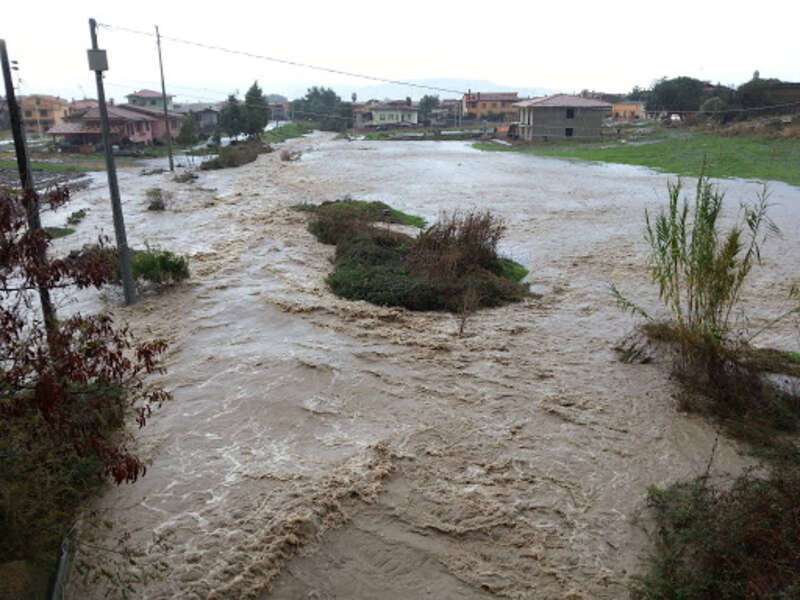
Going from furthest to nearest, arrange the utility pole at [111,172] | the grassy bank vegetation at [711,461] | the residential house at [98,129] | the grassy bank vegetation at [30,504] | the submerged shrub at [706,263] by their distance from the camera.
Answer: the residential house at [98,129] → the utility pole at [111,172] → the submerged shrub at [706,263] → the grassy bank vegetation at [711,461] → the grassy bank vegetation at [30,504]

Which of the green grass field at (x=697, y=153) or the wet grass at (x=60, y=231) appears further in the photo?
the green grass field at (x=697, y=153)

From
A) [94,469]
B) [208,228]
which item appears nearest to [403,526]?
[94,469]

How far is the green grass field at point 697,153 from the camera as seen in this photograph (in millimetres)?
30828

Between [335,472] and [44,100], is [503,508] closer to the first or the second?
[335,472]

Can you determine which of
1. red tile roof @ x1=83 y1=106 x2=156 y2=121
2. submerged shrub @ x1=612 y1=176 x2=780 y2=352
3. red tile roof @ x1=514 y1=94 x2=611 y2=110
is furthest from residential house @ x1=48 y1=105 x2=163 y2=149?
submerged shrub @ x1=612 y1=176 x2=780 y2=352

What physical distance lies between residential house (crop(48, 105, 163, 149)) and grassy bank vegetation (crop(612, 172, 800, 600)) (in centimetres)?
4734

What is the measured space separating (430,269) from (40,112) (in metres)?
67.6

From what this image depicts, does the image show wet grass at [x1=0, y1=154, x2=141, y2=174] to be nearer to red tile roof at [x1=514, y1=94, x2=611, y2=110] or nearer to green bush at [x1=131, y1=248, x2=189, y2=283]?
green bush at [x1=131, y1=248, x2=189, y2=283]

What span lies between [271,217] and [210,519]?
16542mm

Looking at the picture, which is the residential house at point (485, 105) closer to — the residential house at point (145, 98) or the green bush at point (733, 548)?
the residential house at point (145, 98)

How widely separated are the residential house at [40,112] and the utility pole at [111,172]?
61.0 meters

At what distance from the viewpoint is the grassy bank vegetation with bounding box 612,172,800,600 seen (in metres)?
4.79

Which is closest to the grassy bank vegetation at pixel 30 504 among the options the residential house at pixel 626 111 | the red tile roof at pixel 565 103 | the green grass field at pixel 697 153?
the green grass field at pixel 697 153

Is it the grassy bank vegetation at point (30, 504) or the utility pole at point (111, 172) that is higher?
the utility pole at point (111, 172)
